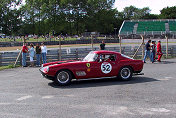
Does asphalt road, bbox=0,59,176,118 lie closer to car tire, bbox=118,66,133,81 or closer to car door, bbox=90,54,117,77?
car tire, bbox=118,66,133,81

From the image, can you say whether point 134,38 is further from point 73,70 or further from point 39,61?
point 73,70

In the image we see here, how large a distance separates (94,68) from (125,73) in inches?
55.6

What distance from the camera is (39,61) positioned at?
48.2 feet

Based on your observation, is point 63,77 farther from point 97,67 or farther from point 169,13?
point 169,13

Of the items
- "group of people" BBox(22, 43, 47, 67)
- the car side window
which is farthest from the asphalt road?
"group of people" BBox(22, 43, 47, 67)

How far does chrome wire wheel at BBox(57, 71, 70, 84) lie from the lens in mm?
8031

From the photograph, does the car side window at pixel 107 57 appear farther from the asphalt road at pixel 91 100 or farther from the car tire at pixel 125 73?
the asphalt road at pixel 91 100

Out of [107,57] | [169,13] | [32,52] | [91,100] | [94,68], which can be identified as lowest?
[91,100]

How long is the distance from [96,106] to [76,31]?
6438cm

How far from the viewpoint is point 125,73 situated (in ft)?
29.1

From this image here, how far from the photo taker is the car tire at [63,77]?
315 inches

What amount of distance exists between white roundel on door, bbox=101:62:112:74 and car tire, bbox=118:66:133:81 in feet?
1.73

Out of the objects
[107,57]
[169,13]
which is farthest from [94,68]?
[169,13]

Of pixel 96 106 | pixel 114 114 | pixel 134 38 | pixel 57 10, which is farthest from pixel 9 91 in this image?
pixel 57 10
